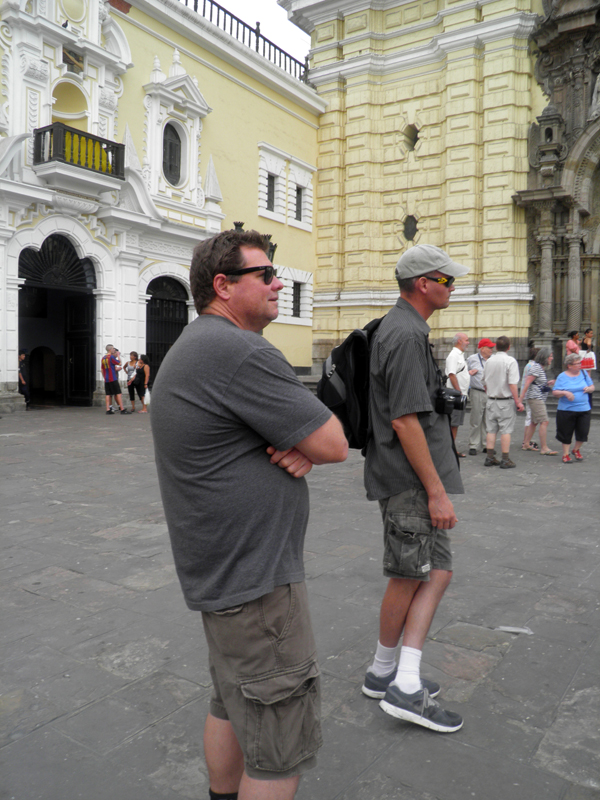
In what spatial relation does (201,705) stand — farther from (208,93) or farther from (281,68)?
(281,68)

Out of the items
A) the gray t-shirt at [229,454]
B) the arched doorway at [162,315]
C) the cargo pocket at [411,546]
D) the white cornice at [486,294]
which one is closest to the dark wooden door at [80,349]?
the arched doorway at [162,315]

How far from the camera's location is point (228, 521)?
1.61 meters

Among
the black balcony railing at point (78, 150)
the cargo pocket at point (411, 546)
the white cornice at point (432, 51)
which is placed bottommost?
the cargo pocket at point (411, 546)

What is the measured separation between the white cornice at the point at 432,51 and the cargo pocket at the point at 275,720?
2208cm

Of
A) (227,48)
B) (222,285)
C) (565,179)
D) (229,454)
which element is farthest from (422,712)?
(227,48)

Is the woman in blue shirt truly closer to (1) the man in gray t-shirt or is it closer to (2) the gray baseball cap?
(2) the gray baseball cap

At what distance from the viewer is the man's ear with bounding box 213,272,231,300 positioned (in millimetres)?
1716

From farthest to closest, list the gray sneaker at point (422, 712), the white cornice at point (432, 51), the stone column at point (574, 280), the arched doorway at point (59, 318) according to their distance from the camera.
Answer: the white cornice at point (432, 51)
the stone column at point (574, 280)
the arched doorway at point (59, 318)
the gray sneaker at point (422, 712)

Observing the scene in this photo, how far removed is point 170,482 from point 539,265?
20.1 meters

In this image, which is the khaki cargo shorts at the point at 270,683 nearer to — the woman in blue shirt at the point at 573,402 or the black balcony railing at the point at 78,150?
the woman in blue shirt at the point at 573,402

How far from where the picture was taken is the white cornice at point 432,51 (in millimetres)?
19266

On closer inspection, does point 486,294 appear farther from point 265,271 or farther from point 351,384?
point 265,271

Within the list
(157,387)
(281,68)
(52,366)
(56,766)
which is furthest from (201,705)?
(281,68)

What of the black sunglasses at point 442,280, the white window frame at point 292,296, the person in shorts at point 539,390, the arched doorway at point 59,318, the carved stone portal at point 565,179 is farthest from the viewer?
the white window frame at point 292,296
